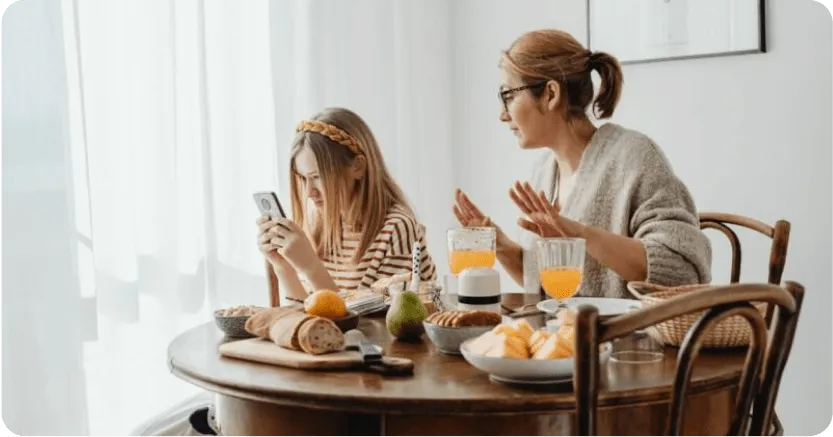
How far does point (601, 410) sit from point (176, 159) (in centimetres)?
180

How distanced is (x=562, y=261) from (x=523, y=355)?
47cm

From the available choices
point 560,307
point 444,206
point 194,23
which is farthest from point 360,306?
point 444,206

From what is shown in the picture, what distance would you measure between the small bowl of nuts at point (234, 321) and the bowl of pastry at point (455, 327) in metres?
0.38

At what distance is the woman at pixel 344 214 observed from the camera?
8.33 ft

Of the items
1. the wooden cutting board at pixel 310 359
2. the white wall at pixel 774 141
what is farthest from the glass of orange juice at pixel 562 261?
the white wall at pixel 774 141

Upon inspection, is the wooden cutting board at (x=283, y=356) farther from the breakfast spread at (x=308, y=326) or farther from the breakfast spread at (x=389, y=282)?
the breakfast spread at (x=389, y=282)

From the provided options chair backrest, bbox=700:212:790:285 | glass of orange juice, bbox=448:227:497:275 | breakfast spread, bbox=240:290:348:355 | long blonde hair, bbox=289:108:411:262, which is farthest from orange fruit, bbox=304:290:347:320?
chair backrest, bbox=700:212:790:285

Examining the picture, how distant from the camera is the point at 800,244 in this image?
312 cm

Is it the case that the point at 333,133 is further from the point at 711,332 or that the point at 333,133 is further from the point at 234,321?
the point at 711,332

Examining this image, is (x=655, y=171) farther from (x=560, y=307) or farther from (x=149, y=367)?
(x=149, y=367)

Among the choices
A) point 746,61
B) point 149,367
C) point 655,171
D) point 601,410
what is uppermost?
point 746,61

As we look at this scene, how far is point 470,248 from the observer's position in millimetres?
2156

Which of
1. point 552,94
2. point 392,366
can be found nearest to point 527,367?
point 392,366

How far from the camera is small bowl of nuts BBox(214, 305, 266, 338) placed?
1.90m
